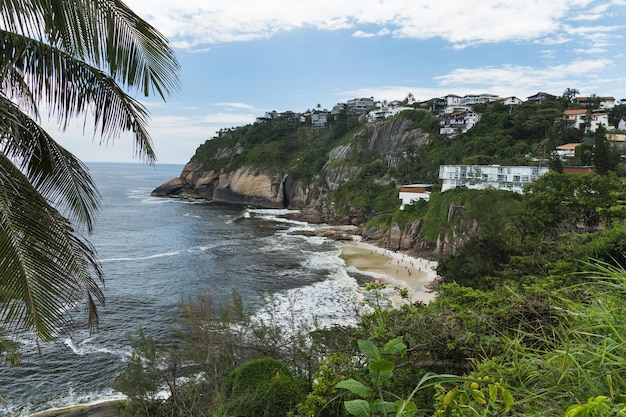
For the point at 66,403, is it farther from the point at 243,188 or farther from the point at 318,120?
the point at 318,120

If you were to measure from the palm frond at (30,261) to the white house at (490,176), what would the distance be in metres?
37.5

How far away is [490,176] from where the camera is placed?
38.8 m

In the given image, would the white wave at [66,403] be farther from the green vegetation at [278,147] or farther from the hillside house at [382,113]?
the hillside house at [382,113]

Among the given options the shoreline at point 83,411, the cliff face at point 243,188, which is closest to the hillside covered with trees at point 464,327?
the shoreline at point 83,411

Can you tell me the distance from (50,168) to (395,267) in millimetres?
29533

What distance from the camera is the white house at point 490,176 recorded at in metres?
35.7

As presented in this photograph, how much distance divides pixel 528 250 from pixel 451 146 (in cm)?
4159

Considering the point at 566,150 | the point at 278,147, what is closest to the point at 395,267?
the point at 566,150

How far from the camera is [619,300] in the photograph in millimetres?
2635

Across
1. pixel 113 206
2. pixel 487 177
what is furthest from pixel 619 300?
pixel 113 206

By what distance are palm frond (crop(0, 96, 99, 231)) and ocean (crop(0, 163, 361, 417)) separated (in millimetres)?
1811

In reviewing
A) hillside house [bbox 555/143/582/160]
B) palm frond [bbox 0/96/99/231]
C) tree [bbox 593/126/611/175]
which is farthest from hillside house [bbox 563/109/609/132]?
palm frond [bbox 0/96/99/231]

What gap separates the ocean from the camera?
1478cm

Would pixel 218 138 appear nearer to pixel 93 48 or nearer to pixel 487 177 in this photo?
pixel 487 177
